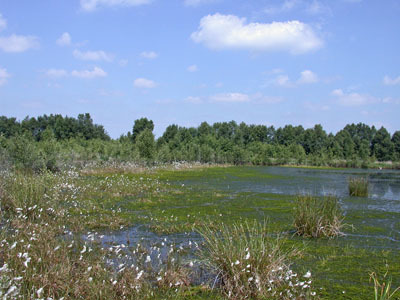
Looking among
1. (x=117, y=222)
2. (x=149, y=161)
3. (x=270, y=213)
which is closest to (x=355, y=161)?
(x=149, y=161)

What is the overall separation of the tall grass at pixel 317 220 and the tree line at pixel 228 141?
30578 mm

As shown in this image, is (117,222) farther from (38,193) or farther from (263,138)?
(263,138)

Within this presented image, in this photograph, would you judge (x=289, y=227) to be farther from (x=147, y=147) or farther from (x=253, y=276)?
(x=147, y=147)

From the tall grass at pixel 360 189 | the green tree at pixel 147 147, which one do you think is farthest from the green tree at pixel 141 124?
the tall grass at pixel 360 189

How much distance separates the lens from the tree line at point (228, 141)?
56.7 metres

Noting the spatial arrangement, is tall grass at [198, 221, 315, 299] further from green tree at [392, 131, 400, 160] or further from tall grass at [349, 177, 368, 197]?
green tree at [392, 131, 400, 160]

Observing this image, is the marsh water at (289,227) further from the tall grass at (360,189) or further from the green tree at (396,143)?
the green tree at (396,143)

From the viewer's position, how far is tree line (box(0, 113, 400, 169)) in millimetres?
56688

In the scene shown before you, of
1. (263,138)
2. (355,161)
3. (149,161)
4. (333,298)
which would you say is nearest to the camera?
(333,298)

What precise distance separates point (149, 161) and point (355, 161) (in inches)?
1936

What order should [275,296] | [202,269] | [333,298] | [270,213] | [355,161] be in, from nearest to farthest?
1. [275,296]
2. [333,298]
3. [202,269]
4. [270,213]
5. [355,161]

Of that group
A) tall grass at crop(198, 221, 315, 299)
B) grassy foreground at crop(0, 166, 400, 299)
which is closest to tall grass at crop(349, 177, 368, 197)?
grassy foreground at crop(0, 166, 400, 299)

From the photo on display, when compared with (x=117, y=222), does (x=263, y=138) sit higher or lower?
higher

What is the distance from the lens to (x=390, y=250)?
27.3 ft
